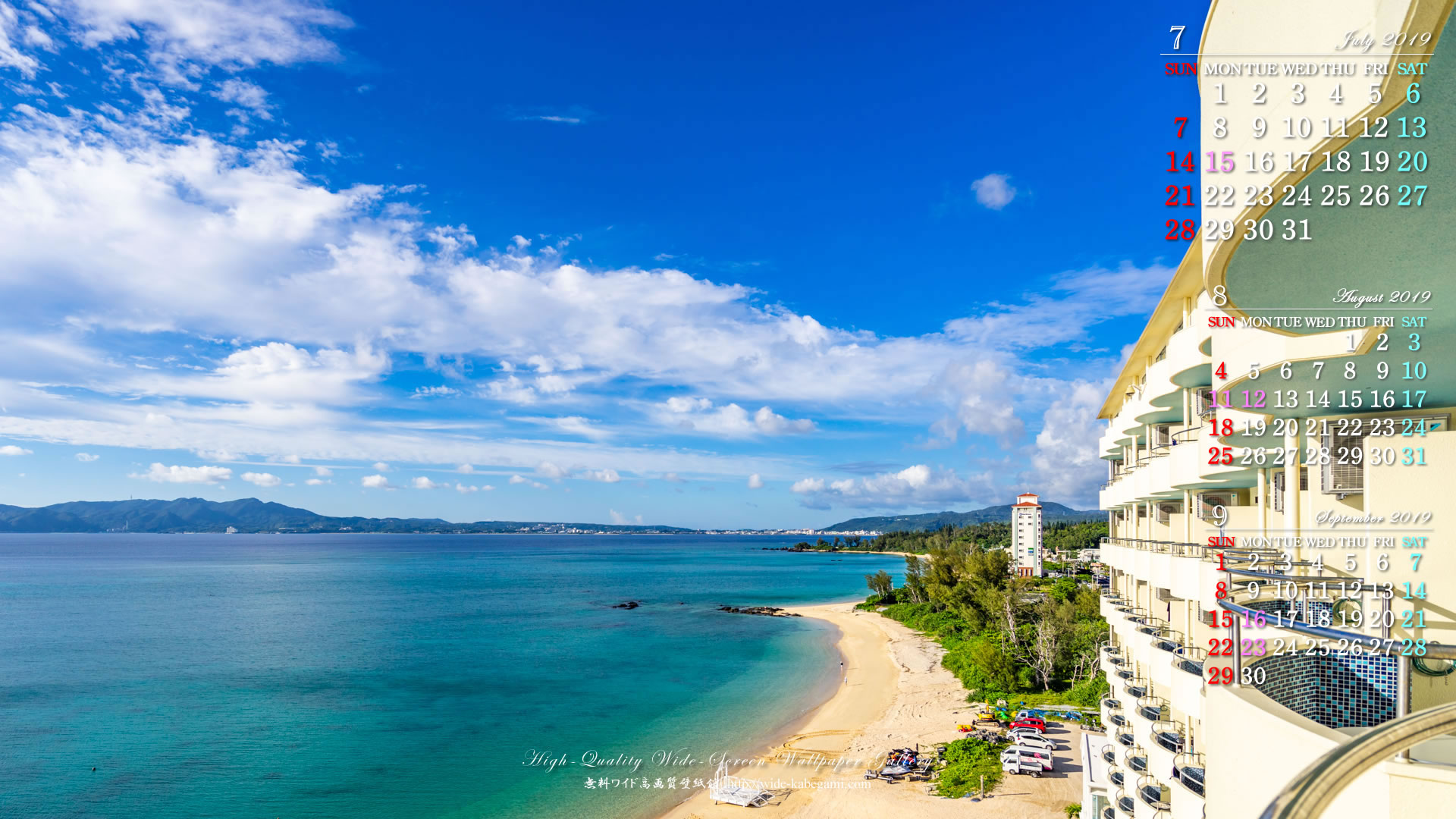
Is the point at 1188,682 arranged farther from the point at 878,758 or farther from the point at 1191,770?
the point at 878,758

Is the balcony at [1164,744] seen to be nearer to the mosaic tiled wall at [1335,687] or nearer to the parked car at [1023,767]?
the mosaic tiled wall at [1335,687]

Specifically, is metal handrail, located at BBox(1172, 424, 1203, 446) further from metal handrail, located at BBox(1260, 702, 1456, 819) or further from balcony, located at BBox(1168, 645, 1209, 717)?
metal handrail, located at BBox(1260, 702, 1456, 819)

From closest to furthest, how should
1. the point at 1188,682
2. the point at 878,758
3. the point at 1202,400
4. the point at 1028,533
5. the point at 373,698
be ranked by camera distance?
the point at 1188,682 < the point at 1202,400 < the point at 878,758 < the point at 373,698 < the point at 1028,533

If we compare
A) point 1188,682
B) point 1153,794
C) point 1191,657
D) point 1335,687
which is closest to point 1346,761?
point 1335,687

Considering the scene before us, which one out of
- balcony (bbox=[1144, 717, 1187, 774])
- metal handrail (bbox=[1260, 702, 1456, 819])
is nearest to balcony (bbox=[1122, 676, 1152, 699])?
balcony (bbox=[1144, 717, 1187, 774])

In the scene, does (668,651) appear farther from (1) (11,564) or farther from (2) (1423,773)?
(1) (11,564)

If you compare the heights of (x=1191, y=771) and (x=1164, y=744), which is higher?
(x=1191, y=771)
